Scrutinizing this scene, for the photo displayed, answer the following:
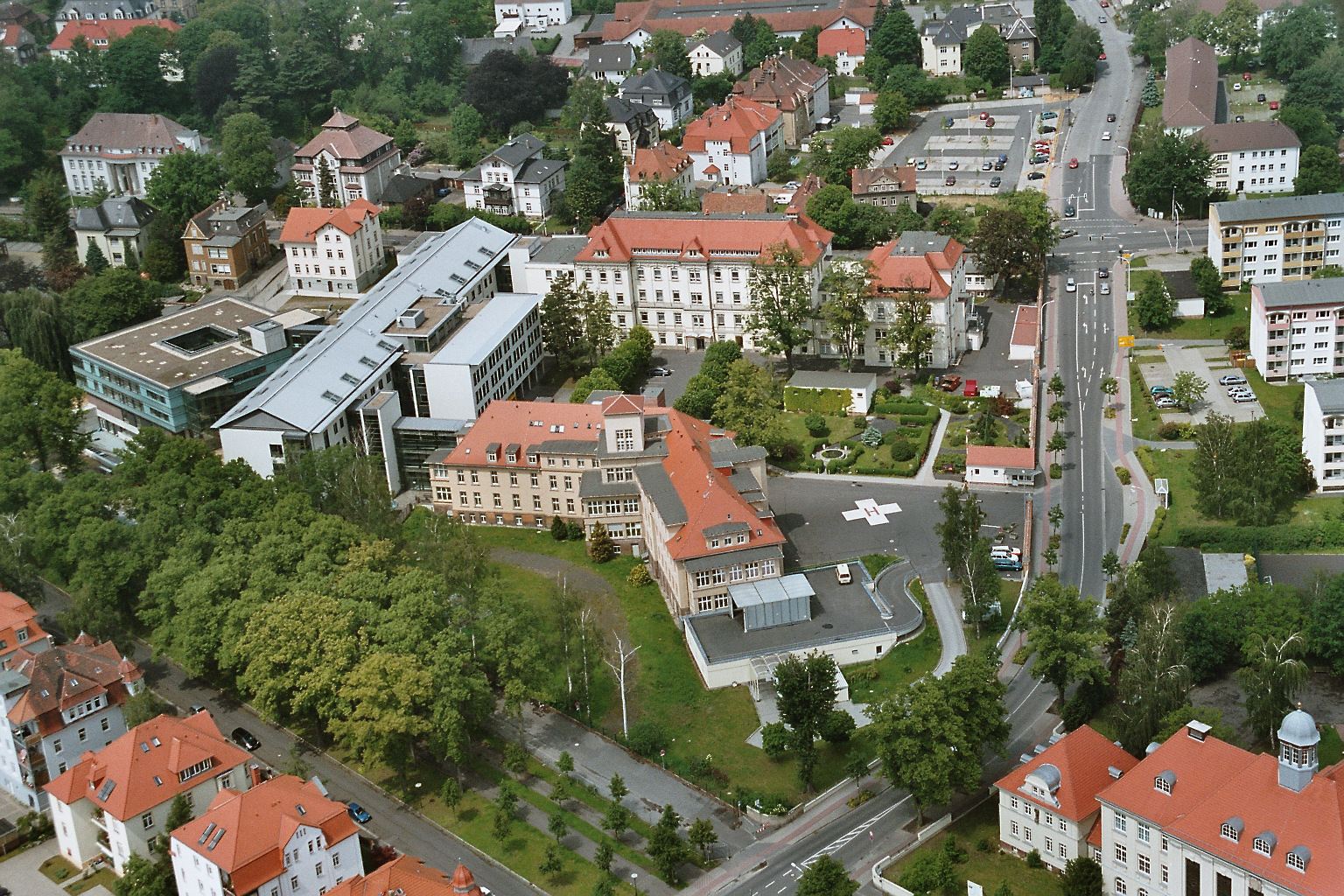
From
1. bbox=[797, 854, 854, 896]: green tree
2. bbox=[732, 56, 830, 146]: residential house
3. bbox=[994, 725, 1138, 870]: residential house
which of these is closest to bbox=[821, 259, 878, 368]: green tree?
bbox=[732, 56, 830, 146]: residential house

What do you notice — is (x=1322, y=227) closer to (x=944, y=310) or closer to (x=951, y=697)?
(x=944, y=310)

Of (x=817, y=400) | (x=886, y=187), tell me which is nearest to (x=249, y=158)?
(x=886, y=187)

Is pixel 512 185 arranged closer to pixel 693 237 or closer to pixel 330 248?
pixel 330 248

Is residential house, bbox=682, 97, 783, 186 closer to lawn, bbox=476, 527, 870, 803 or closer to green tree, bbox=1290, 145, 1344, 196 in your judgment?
green tree, bbox=1290, 145, 1344, 196

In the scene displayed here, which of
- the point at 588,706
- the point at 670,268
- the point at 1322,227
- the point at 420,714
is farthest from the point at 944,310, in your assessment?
the point at 420,714

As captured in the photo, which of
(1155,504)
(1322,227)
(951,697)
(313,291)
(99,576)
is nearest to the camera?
(951,697)

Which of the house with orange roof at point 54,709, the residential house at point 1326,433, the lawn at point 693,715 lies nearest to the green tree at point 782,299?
the lawn at point 693,715
